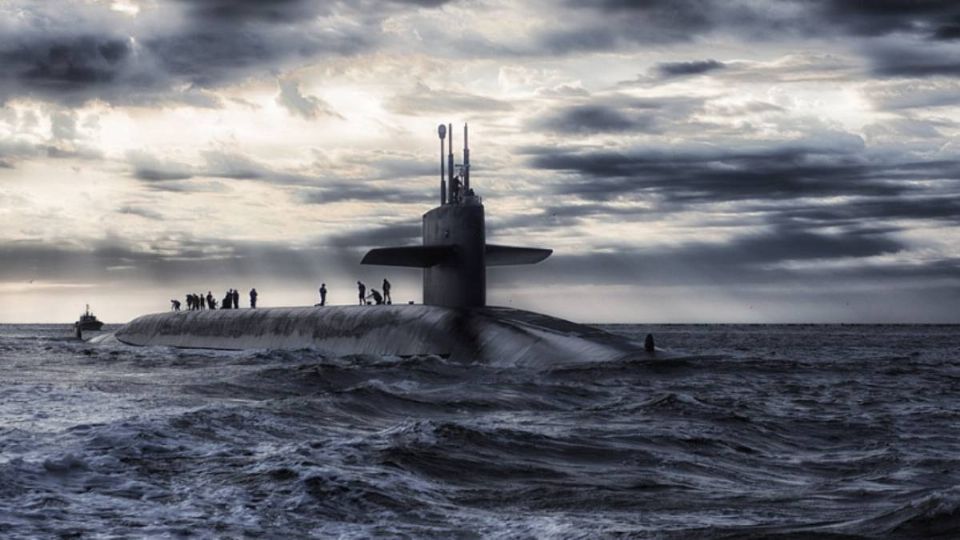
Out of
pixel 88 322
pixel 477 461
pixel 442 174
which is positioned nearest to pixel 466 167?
pixel 442 174

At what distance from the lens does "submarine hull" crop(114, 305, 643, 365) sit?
22.0 m

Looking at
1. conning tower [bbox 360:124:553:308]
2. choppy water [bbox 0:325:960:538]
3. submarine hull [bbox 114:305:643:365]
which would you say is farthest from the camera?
conning tower [bbox 360:124:553:308]

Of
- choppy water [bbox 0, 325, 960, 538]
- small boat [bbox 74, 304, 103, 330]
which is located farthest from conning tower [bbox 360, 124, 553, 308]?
small boat [bbox 74, 304, 103, 330]

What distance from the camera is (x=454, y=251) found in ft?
Answer: 85.9

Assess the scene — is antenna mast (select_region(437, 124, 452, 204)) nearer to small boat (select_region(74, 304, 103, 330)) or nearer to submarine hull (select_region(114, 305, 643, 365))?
submarine hull (select_region(114, 305, 643, 365))

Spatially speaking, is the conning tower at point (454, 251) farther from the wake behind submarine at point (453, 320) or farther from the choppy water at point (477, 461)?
the choppy water at point (477, 461)

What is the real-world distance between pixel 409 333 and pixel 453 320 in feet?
4.97

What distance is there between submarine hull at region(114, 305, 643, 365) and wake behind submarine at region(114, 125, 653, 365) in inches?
1.1

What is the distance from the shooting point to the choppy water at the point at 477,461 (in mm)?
7020

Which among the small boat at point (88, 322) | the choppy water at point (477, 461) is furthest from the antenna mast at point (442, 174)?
the small boat at point (88, 322)

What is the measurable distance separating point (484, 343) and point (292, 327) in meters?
11.3

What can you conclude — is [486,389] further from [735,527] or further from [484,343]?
[735,527]

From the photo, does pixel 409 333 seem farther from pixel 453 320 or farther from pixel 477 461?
pixel 477 461

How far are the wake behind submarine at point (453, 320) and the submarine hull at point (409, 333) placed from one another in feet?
0.09
